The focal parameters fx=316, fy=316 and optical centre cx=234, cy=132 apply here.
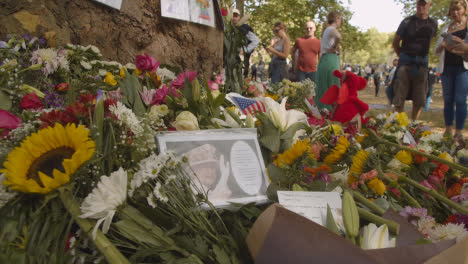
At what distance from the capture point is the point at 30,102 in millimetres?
1281

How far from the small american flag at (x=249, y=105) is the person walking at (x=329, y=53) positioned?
276cm

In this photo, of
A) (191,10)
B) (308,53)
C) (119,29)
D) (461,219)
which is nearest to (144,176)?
(461,219)

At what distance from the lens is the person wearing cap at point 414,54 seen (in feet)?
11.8

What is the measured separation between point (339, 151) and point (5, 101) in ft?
4.40

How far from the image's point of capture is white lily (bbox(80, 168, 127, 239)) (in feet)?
2.35

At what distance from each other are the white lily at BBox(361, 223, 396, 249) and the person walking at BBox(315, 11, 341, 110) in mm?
3593

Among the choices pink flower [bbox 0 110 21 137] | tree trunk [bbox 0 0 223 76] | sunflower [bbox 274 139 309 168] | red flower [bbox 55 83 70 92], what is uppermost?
tree trunk [bbox 0 0 223 76]

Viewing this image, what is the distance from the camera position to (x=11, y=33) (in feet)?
4.77

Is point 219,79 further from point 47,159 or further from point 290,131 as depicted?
point 47,159

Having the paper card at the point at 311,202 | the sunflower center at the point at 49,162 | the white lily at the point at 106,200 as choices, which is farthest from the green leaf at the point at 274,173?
the sunflower center at the point at 49,162

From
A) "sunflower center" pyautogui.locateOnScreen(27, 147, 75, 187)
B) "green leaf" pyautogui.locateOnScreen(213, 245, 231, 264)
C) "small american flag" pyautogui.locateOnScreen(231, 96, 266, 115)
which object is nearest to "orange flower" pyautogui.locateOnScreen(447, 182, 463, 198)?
"small american flag" pyautogui.locateOnScreen(231, 96, 266, 115)

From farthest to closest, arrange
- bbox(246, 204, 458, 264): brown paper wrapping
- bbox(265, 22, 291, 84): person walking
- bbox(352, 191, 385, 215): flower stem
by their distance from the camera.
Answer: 1. bbox(265, 22, 291, 84): person walking
2. bbox(352, 191, 385, 215): flower stem
3. bbox(246, 204, 458, 264): brown paper wrapping

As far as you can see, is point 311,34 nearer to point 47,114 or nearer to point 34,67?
point 34,67

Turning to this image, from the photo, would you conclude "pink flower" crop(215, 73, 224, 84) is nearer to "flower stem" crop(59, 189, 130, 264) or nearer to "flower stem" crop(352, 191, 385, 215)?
"flower stem" crop(352, 191, 385, 215)
